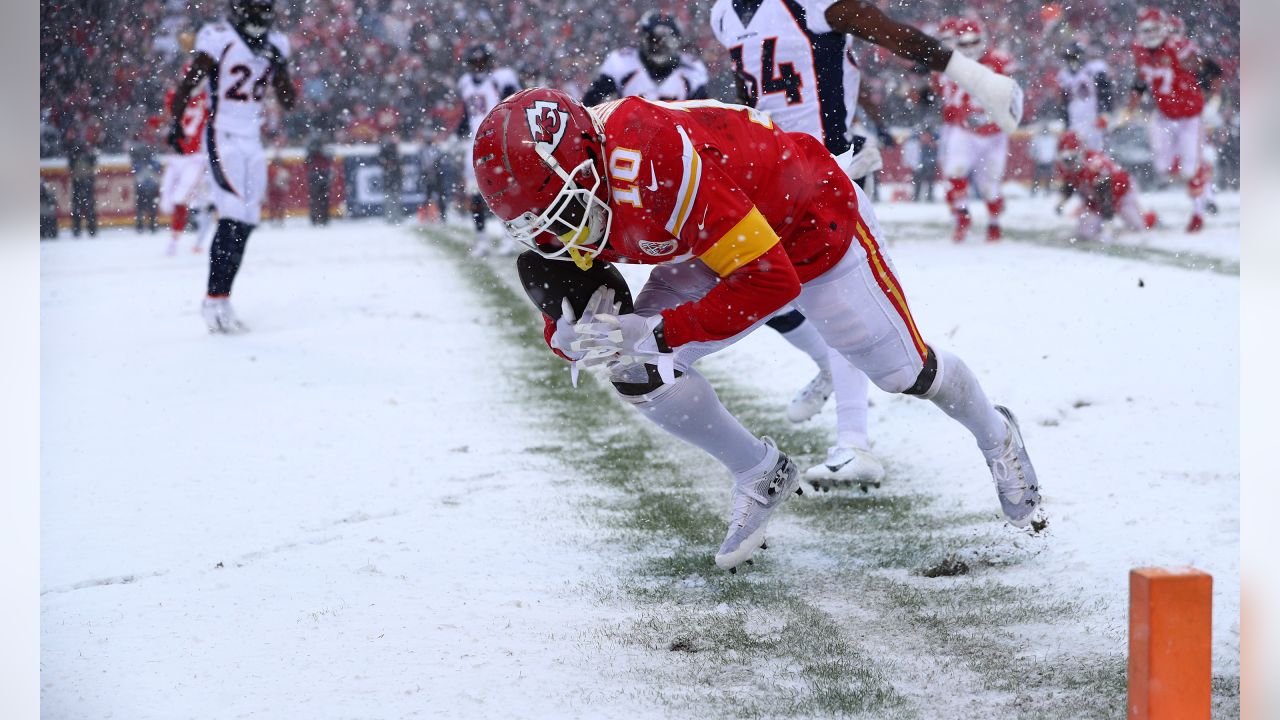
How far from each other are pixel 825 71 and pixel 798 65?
0.09m

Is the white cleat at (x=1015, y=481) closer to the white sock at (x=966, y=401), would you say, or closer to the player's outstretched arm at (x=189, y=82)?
the white sock at (x=966, y=401)

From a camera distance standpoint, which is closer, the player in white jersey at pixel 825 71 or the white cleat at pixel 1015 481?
the white cleat at pixel 1015 481

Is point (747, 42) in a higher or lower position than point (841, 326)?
higher

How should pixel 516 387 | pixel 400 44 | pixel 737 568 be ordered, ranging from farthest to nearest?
pixel 400 44 < pixel 516 387 < pixel 737 568

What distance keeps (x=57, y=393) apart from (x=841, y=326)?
13.6 ft

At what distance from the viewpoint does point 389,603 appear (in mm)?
2795

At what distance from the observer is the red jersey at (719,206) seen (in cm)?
238

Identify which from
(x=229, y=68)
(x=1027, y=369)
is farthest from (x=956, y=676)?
(x=229, y=68)

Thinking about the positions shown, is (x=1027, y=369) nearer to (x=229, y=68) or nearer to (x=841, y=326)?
(x=841, y=326)

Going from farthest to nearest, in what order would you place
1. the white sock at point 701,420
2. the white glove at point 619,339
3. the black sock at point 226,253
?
1. the black sock at point 226,253
2. the white sock at point 701,420
3. the white glove at point 619,339

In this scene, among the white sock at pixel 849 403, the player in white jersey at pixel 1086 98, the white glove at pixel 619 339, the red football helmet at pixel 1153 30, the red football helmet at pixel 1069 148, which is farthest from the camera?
the player in white jersey at pixel 1086 98

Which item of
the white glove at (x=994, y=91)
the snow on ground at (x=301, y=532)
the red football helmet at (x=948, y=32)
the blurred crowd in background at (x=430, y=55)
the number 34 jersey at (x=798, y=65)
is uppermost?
the blurred crowd in background at (x=430, y=55)

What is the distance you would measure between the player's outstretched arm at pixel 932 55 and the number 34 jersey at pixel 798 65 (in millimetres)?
115

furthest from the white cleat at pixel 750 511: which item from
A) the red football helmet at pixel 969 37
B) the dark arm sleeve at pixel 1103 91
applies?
the dark arm sleeve at pixel 1103 91
